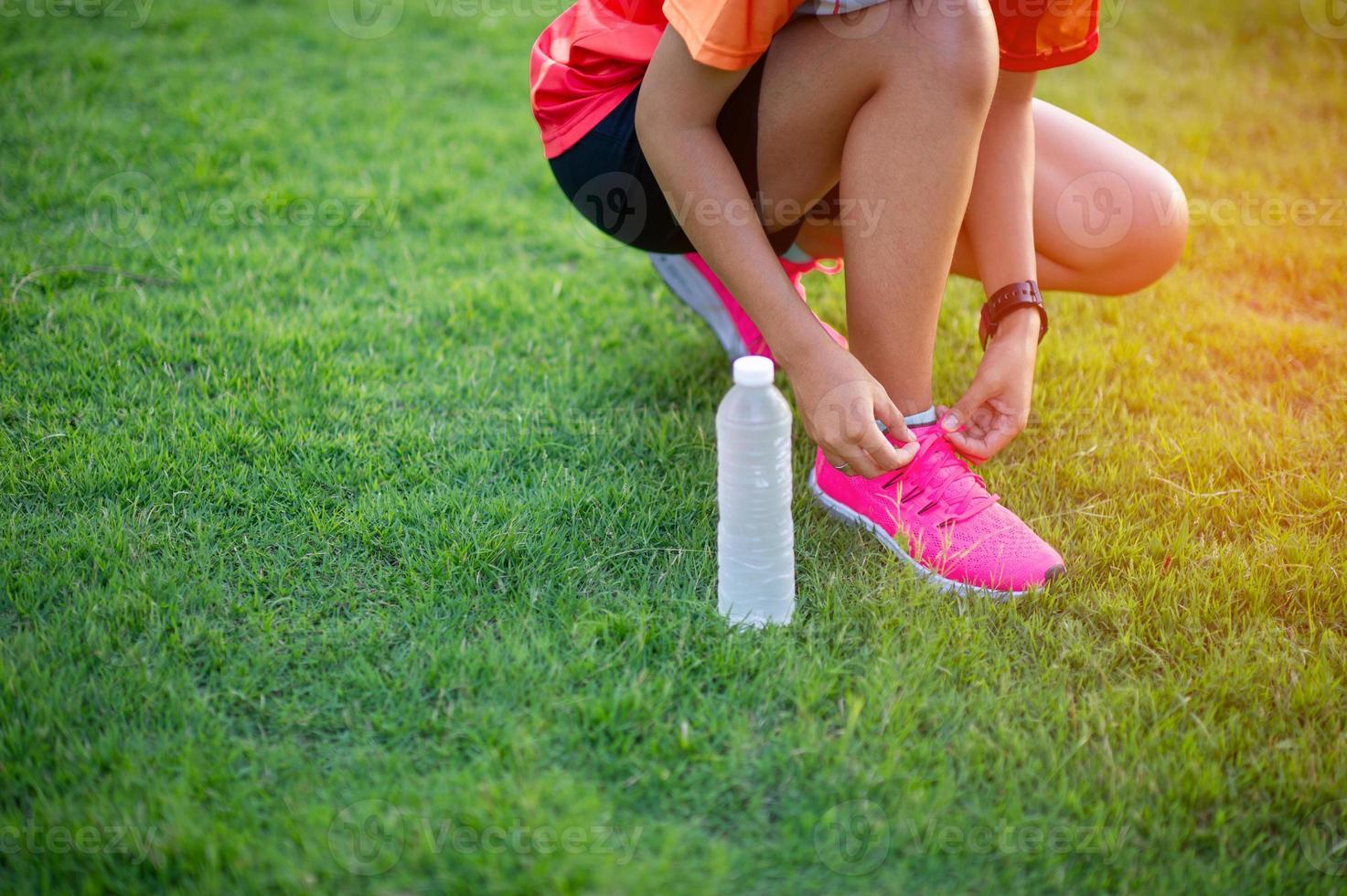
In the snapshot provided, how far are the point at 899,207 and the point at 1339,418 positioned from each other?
1.46m

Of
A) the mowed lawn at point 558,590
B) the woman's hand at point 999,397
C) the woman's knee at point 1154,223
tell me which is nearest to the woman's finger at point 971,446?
the woman's hand at point 999,397

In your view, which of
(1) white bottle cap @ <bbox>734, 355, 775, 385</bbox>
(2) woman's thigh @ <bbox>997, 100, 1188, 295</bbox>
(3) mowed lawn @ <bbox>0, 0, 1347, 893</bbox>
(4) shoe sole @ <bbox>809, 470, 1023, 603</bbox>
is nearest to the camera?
(3) mowed lawn @ <bbox>0, 0, 1347, 893</bbox>

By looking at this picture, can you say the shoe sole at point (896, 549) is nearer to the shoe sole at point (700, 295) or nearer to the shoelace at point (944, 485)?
the shoelace at point (944, 485)

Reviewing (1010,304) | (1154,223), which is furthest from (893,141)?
(1154,223)

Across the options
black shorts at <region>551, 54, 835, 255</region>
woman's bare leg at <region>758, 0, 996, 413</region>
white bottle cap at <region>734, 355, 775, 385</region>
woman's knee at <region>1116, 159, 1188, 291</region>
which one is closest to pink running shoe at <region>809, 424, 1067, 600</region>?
woman's bare leg at <region>758, 0, 996, 413</region>

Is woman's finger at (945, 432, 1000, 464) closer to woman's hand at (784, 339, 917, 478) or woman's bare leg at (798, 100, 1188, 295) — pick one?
woman's hand at (784, 339, 917, 478)

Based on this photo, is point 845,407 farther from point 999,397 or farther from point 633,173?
point 633,173

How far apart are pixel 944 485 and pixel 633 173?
2.95ft

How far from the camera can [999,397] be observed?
2.00 meters

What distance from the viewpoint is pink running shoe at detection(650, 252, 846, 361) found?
102 inches

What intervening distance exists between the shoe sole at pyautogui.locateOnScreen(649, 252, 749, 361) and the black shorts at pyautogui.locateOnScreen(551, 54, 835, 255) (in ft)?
1.36

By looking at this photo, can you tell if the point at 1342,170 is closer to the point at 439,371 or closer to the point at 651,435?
the point at 651,435

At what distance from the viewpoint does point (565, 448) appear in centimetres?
232

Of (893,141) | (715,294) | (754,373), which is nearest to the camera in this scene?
(754,373)
